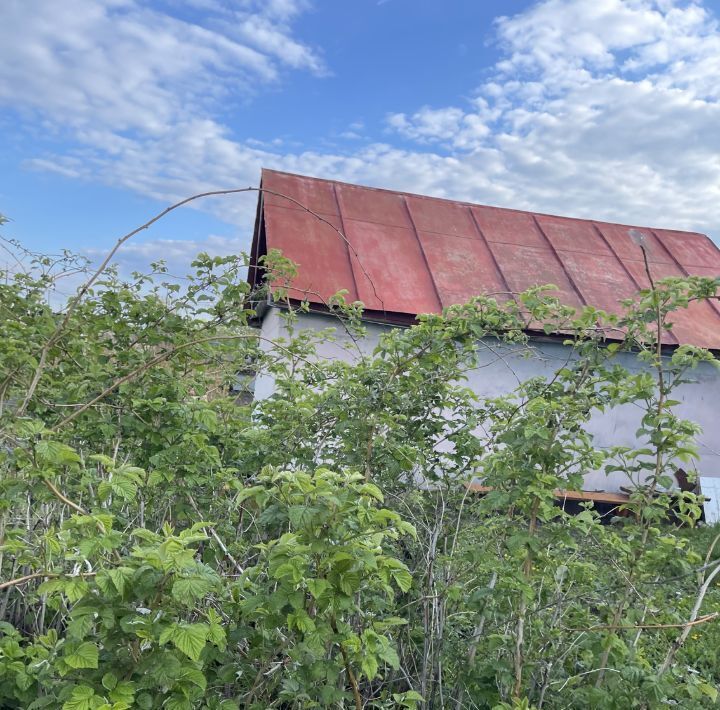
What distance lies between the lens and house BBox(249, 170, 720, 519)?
8.69 m

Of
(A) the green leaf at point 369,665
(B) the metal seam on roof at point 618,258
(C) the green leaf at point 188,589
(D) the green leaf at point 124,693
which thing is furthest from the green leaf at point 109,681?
(B) the metal seam on roof at point 618,258

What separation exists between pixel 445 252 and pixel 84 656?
28.3ft

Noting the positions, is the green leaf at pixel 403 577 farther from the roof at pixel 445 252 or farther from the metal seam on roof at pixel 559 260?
the metal seam on roof at pixel 559 260

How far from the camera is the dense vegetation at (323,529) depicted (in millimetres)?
1827

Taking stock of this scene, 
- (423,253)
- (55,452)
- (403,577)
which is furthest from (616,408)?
(55,452)

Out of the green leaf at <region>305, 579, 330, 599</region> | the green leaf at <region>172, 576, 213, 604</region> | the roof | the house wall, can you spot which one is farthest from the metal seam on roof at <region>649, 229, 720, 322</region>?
the green leaf at <region>172, 576, 213, 604</region>

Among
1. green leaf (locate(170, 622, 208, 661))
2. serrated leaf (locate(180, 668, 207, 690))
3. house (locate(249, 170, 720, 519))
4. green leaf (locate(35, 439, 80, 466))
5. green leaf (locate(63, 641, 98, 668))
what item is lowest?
serrated leaf (locate(180, 668, 207, 690))

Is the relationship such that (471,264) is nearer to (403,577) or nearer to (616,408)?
(616,408)

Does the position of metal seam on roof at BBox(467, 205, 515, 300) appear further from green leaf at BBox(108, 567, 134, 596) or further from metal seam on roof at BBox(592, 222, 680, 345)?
green leaf at BBox(108, 567, 134, 596)

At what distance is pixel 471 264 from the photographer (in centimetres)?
977

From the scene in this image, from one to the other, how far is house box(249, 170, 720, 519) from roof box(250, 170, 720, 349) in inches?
0.8

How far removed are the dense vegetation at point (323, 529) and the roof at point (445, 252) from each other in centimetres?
410

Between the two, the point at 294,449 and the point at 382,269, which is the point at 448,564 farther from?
the point at 382,269

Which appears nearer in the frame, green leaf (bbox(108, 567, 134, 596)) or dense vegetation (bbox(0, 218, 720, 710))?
green leaf (bbox(108, 567, 134, 596))
